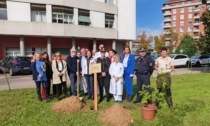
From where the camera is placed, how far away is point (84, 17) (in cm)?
2584

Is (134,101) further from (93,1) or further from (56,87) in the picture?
(93,1)

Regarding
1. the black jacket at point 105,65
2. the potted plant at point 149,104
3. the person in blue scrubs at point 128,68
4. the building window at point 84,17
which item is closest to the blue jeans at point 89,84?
the black jacket at point 105,65

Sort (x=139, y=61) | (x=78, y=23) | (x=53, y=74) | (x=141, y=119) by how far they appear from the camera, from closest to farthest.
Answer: (x=141, y=119) < (x=139, y=61) < (x=53, y=74) < (x=78, y=23)

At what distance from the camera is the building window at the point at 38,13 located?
22828mm

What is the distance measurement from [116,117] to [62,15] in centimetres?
2145

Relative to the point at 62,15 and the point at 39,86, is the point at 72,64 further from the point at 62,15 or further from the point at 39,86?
the point at 62,15

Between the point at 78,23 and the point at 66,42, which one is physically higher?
the point at 78,23

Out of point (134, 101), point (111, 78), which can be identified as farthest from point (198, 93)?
point (111, 78)

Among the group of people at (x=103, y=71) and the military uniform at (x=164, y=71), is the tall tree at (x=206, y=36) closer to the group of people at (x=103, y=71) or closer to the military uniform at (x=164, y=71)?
the group of people at (x=103, y=71)

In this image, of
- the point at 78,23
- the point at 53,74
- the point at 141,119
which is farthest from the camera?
the point at 78,23

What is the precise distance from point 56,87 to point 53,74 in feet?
1.76

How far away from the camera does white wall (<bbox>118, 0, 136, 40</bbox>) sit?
29.2 m

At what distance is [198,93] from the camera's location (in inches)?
328

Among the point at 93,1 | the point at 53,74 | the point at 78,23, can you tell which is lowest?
the point at 53,74
